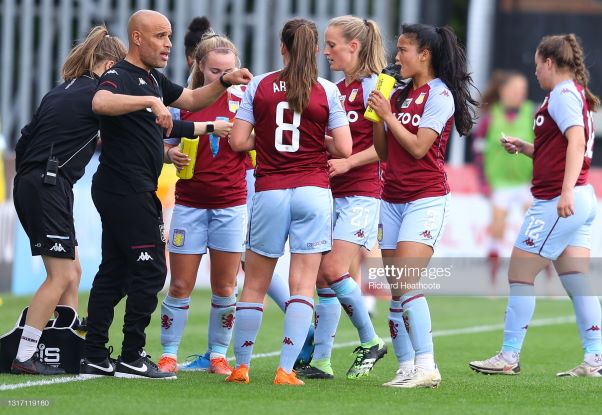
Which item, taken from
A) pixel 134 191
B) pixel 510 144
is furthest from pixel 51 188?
pixel 510 144

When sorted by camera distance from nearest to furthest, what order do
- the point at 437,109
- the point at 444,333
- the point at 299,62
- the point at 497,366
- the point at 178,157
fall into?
the point at 299,62, the point at 437,109, the point at 178,157, the point at 497,366, the point at 444,333

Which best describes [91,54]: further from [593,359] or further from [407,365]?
[593,359]

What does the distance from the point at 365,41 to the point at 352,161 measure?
28.8 inches

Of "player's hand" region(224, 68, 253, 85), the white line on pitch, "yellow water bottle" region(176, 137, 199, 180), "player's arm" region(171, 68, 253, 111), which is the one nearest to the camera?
Result: the white line on pitch

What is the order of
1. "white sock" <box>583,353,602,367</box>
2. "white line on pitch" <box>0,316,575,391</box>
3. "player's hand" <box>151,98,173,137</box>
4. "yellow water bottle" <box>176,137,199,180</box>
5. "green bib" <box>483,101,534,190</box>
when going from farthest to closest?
"green bib" <box>483,101,534,190</box> < "white sock" <box>583,353,602,367</box> < "yellow water bottle" <box>176,137,199,180</box> < "white line on pitch" <box>0,316,575,391</box> < "player's hand" <box>151,98,173,137</box>

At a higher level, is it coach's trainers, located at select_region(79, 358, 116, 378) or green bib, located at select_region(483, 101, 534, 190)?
green bib, located at select_region(483, 101, 534, 190)

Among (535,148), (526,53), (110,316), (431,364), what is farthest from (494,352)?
(526,53)

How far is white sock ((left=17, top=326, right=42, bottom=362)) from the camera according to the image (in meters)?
7.94

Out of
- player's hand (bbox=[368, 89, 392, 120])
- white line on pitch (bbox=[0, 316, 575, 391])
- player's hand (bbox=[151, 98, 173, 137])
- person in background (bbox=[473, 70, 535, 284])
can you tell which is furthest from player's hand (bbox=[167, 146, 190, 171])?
person in background (bbox=[473, 70, 535, 284])

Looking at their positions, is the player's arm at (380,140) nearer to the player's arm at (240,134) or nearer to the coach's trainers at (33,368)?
the player's arm at (240,134)

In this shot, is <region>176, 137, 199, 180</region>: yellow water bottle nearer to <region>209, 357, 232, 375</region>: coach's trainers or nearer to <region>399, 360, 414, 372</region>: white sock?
<region>209, 357, 232, 375</region>: coach's trainers

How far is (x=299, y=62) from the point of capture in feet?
24.6

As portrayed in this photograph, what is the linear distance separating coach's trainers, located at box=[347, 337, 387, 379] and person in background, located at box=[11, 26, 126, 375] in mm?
1772

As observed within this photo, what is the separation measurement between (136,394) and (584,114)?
11.2 feet
